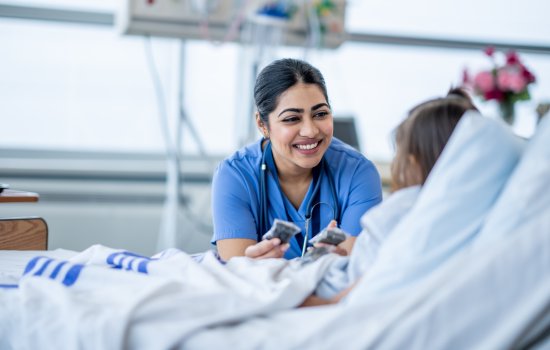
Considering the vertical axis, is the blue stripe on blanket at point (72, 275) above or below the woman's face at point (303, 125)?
below

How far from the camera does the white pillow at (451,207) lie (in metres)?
1.25

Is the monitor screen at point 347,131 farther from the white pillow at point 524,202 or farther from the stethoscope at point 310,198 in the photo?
the white pillow at point 524,202

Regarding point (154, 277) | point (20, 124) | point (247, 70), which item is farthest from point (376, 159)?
point (154, 277)

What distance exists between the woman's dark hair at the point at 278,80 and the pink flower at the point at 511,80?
5.47 feet

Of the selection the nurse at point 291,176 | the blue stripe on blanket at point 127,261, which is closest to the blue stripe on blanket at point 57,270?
the blue stripe on blanket at point 127,261

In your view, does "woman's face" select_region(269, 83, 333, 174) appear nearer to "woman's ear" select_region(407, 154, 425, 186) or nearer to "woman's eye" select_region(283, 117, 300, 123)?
"woman's eye" select_region(283, 117, 300, 123)

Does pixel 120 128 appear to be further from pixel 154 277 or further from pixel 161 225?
pixel 154 277

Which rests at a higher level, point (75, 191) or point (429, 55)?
point (429, 55)

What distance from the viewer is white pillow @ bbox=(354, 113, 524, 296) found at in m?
1.25

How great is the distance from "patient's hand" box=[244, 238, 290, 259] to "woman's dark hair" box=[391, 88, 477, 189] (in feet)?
1.35

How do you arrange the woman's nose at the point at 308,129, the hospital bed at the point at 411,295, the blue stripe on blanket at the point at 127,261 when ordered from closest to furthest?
the hospital bed at the point at 411,295
the blue stripe on blanket at the point at 127,261
the woman's nose at the point at 308,129

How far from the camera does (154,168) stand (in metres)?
4.53

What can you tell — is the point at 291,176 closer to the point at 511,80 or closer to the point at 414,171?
the point at 414,171

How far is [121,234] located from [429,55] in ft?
7.87
